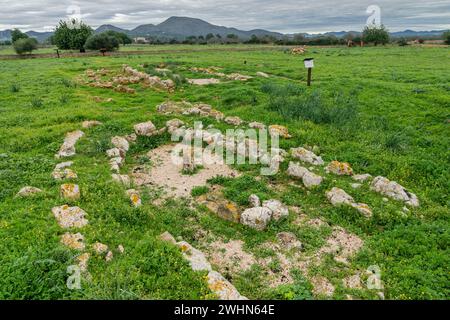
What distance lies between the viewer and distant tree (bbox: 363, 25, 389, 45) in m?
70.5

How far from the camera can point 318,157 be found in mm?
11281

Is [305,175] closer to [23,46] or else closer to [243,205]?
[243,205]

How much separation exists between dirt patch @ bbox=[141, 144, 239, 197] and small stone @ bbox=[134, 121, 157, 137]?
156cm

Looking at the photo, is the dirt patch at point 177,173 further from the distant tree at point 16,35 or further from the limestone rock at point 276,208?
the distant tree at point 16,35

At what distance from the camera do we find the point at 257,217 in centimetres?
809

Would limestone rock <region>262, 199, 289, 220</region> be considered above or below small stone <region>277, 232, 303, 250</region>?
above

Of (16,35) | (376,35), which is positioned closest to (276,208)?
(376,35)

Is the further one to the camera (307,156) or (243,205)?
(307,156)

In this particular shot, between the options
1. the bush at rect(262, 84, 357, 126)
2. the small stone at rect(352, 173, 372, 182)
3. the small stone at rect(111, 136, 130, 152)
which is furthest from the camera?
the bush at rect(262, 84, 357, 126)

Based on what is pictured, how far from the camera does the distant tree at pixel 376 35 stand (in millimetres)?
70500

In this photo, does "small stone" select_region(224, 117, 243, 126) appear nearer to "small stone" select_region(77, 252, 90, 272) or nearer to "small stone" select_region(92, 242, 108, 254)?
"small stone" select_region(92, 242, 108, 254)

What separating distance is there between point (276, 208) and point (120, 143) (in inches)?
272

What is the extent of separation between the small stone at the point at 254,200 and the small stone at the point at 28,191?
217 inches

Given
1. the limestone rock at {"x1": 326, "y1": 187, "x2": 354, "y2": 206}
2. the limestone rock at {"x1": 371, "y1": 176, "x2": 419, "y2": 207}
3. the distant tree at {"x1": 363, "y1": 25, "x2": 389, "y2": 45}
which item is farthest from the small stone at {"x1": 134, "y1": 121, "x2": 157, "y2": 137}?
the distant tree at {"x1": 363, "y1": 25, "x2": 389, "y2": 45}
